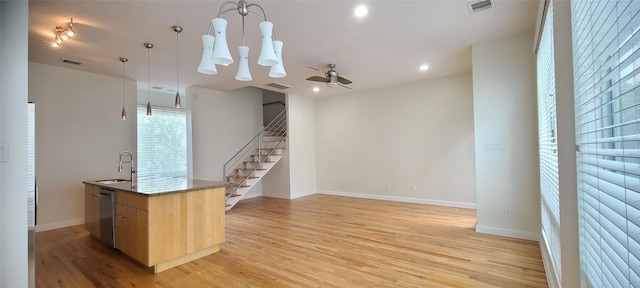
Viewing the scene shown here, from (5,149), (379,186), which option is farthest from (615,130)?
(379,186)

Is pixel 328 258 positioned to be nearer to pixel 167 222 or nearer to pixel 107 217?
pixel 167 222

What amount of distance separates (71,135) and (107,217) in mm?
2428

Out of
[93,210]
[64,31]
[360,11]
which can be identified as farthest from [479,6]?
[93,210]

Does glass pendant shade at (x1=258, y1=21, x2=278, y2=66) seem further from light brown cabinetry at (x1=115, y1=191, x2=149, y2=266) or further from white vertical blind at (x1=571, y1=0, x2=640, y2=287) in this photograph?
light brown cabinetry at (x1=115, y1=191, x2=149, y2=266)

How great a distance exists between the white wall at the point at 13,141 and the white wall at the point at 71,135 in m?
3.82

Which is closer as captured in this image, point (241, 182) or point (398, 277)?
point (398, 277)

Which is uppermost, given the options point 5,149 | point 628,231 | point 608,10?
point 608,10

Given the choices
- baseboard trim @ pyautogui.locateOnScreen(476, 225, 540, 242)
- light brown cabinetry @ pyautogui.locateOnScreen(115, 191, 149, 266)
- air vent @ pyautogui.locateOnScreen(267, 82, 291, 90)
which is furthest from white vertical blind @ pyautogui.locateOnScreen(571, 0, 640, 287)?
air vent @ pyautogui.locateOnScreen(267, 82, 291, 90)

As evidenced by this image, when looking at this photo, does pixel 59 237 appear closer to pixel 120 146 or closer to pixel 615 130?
pixel 120 146

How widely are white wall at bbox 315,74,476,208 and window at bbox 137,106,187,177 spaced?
12.4ft

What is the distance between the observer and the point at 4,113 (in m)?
1.79

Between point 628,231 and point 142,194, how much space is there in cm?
354

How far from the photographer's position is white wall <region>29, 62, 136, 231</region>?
15.3ft

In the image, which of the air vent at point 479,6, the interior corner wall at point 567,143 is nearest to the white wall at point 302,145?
the air vent at point 479,6
